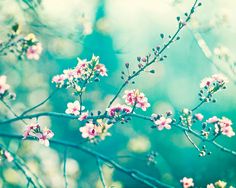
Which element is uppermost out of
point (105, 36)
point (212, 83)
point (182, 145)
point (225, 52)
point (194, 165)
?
point (105, 36)

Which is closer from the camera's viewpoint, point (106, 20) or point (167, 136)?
point (106, 20)

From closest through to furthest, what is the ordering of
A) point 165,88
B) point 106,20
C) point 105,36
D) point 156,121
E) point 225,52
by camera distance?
point 156,121 → point 225,52 → point 106,20 → point 105,36 → point 165,88

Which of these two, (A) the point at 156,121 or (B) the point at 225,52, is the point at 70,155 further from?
(A) the point at 156,121

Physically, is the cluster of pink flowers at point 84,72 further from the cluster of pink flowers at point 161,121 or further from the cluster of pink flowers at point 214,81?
the cluster of pink flowers at point 214,81

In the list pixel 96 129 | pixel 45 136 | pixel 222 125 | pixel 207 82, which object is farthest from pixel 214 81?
pixel 45 136

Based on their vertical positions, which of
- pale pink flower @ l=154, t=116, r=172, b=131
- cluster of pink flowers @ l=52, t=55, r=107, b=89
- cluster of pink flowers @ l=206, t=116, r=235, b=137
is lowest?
cluster of pink flowers @ l=206, t=116, r=235, b=137

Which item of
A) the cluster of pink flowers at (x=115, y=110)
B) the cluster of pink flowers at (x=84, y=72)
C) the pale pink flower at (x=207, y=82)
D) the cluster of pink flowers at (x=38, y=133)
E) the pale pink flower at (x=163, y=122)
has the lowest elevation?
the pale pink flower at (x=163, y=122)

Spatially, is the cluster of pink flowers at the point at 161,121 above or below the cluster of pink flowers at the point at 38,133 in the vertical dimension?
below

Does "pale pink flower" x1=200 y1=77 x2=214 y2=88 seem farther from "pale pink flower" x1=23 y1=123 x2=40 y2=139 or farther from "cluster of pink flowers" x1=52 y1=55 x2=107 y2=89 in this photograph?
"pale pink flower" x1=23 y1=123 x2=40 y2=139

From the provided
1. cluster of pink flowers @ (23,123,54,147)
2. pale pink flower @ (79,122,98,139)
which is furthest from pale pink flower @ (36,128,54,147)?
pale pink flower @ (79,122,98,139)

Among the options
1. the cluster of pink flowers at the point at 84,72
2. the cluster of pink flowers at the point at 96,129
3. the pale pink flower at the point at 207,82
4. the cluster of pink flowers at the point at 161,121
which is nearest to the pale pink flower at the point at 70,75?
the cluster of pink flowers at the point at 84,72

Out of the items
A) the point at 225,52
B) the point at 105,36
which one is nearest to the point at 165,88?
the point at 105,36
